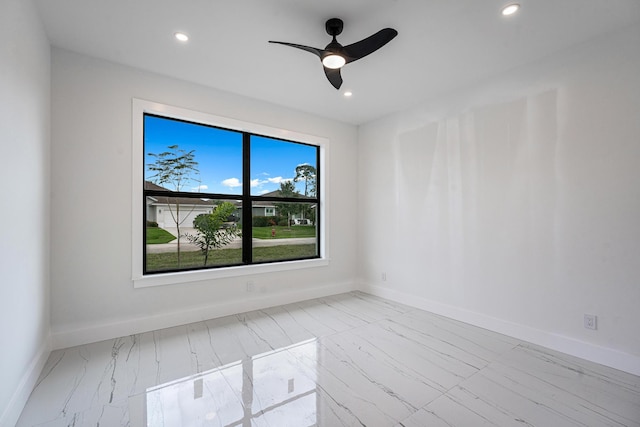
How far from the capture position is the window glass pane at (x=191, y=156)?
338cm

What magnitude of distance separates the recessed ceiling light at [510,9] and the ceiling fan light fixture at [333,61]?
1.19 m

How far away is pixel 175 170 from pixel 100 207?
92 cm

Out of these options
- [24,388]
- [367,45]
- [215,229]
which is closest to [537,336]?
[367,45]

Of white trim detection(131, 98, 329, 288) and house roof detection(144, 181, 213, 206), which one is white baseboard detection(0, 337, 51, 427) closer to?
white trim detection(131, 98, 329, 288)

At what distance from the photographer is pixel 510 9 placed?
2084 millimetres

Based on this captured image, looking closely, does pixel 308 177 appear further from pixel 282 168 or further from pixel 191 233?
pixel 191 233

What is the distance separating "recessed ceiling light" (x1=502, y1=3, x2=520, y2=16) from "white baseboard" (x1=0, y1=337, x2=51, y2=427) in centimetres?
403

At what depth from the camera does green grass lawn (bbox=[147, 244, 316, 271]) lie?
3.44 m

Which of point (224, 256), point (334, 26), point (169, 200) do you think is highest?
point (334, 26)

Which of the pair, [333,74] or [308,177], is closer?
[333,74]

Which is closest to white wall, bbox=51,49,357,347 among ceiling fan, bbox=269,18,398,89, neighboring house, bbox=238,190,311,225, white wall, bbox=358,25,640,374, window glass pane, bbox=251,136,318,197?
window glass pane, bbox=251,136,318,197

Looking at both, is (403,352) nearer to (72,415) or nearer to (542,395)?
(542,395)

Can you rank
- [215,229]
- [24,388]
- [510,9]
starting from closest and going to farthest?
1. [24,388]
2. [510,9]
3. [215,229]

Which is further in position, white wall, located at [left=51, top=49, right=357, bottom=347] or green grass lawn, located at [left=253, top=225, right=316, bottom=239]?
green grass lawn, located at [left=253, top=225, right=316, bottom=239]
